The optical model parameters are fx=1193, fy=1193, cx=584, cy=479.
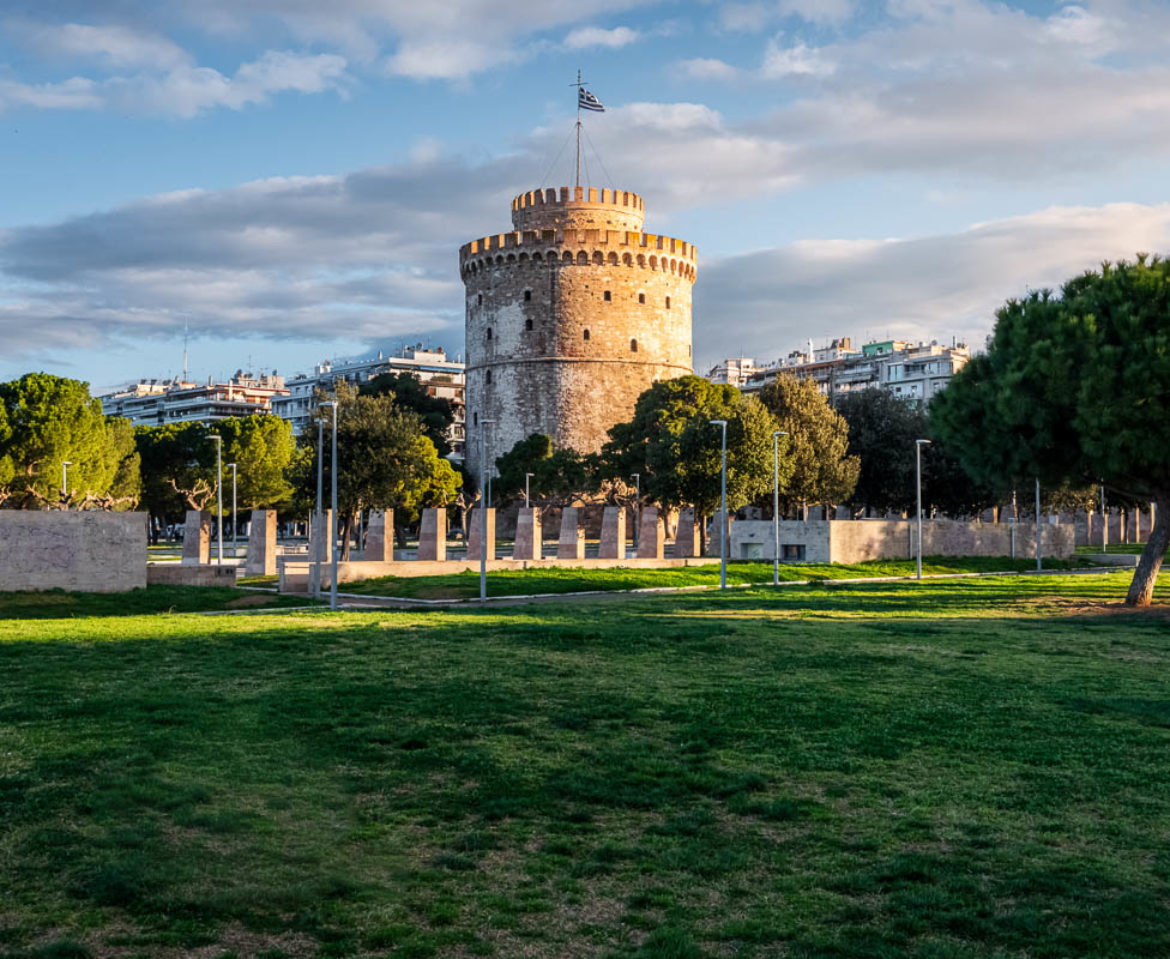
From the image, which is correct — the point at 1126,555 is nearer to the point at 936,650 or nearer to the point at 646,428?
the point at 646,428

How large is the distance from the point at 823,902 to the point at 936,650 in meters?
12.8

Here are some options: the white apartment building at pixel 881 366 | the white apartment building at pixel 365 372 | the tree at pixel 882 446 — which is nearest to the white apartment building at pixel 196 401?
the white apartment building at pixel 365 372

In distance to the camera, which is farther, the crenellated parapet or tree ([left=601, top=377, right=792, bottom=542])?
the crenellated parapet

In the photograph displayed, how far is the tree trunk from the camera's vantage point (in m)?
29.2

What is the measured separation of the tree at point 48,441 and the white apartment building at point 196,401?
316ft

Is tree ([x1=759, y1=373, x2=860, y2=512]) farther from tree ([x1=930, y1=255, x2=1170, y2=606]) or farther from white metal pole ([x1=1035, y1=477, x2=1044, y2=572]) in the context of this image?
tree ([x1=930, y1=255, x2=1170, y2=606])

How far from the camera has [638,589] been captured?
124 feet

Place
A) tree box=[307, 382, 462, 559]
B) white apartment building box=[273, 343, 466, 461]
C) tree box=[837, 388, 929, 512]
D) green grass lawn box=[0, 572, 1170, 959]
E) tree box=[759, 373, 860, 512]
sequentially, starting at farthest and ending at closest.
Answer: white apartment building box=[273, 343, 466, 461], tree box=[837, 388, 929, 512], tree box=[759, 373, 860, 512], tree box=[307, 382, 462, 559], green grass lawn box=[0, 572, 1170, 959]

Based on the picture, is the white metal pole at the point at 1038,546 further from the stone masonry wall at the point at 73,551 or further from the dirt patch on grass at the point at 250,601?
the stone masonry wall at the point at 73,551

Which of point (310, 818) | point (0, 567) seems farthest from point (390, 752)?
point (0, 567)

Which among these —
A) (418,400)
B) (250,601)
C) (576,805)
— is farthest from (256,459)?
(576,805)

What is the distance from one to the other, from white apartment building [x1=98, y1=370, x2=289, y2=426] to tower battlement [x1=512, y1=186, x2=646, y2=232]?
87.4 meters

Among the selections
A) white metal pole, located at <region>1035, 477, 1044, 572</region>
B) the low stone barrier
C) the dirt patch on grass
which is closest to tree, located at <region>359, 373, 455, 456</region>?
white metal pole, located at <region>1035, 477, 1044, 572</region>

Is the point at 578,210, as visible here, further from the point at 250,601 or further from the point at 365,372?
the point at 365,372
